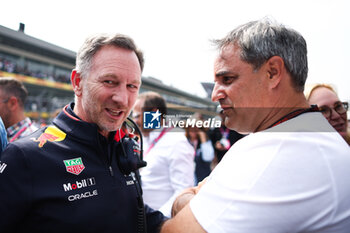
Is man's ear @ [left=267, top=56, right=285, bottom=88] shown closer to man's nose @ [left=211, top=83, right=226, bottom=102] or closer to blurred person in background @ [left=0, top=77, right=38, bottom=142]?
man's nose @ [left=211, top=83, right=226, bottom=102]

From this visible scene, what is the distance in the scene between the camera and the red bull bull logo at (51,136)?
1.20m

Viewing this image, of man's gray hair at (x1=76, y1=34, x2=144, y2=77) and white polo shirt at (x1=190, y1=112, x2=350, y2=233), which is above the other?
man's gray hair at (x1=76, y1=34, x2=144, y2=77)

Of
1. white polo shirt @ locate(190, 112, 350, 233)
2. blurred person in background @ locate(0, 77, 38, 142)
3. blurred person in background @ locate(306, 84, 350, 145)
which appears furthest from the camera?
blurred person in background @ locate(0, 77, 38, 142)

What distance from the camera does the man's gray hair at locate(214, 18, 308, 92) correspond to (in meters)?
1.06

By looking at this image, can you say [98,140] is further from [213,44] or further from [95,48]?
[213,44]

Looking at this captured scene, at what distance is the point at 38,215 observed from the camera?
104 centimetres

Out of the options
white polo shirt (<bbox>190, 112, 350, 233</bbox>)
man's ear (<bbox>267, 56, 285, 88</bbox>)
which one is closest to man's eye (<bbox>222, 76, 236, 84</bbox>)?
man's ear (<bbox>267, 56, 285, 88</bbox>)

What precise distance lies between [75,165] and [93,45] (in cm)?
→ 65

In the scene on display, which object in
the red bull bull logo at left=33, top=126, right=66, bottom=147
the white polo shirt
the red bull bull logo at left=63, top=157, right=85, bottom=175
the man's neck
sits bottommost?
the red bull bull logo at left=63, top=157, right=85, bottom=175

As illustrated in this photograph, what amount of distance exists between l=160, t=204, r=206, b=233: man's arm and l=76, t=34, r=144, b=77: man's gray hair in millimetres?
908

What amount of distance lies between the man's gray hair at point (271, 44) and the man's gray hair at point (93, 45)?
62cm

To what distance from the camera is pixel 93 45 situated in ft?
4.58

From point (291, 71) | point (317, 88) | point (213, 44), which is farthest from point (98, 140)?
point (317, 88)

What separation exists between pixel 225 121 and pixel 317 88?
4.30 ft
